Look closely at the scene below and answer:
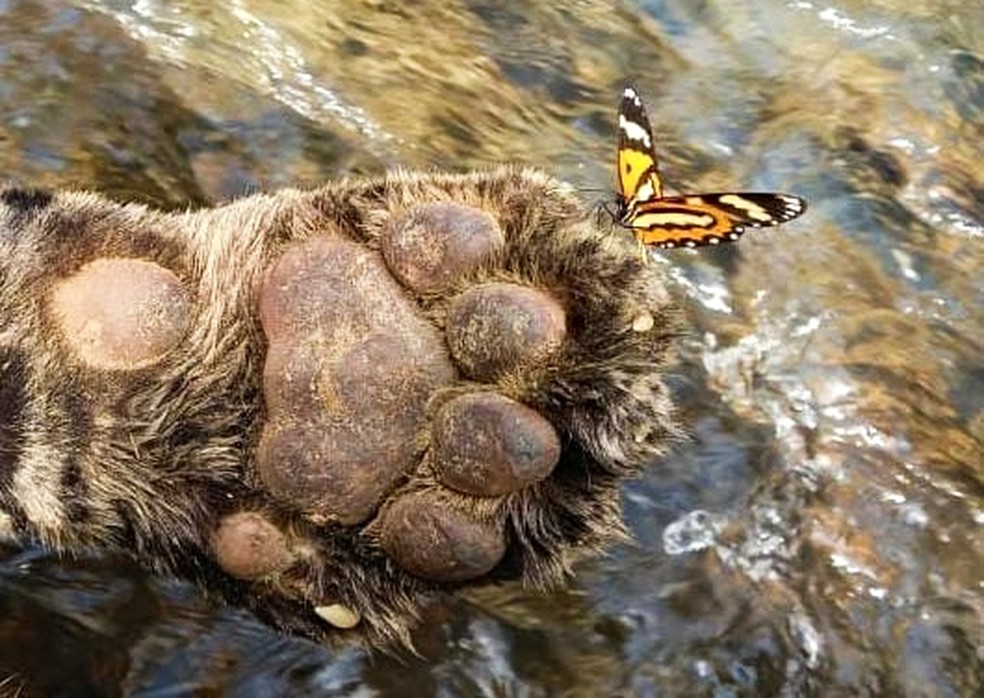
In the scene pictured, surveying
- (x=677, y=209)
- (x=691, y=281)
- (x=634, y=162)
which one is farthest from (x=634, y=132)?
(x=691, y=281)

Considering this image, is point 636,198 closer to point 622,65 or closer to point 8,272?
point 8,272

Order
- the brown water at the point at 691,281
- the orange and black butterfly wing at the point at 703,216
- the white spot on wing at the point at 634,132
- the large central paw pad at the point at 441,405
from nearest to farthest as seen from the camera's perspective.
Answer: the large central paw pad at the point at 441,405 → the orange and black butterfly wing at the point at 703,216 → the white spot on wing at the point at 634,132 → the brown water at the point at 691,281

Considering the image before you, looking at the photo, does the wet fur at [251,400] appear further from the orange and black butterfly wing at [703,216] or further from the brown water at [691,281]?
the brown water at [691,281]

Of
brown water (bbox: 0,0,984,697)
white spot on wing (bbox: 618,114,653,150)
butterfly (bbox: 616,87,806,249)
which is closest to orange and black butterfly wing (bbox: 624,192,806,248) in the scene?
butterfly (bbox: 616,87,806,249)

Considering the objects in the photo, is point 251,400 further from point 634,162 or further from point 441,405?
point 634,162

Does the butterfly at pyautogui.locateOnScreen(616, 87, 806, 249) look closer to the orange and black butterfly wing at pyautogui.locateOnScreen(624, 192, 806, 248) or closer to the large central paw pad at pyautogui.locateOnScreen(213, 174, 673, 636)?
the orange and black butterfly wing at pyautogui.locateOnScreen(624, 192, 806, 248)

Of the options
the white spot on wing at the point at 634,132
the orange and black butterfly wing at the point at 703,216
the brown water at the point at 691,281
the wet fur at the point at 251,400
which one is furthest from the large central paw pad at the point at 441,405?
the brown water at the point at 691,281
